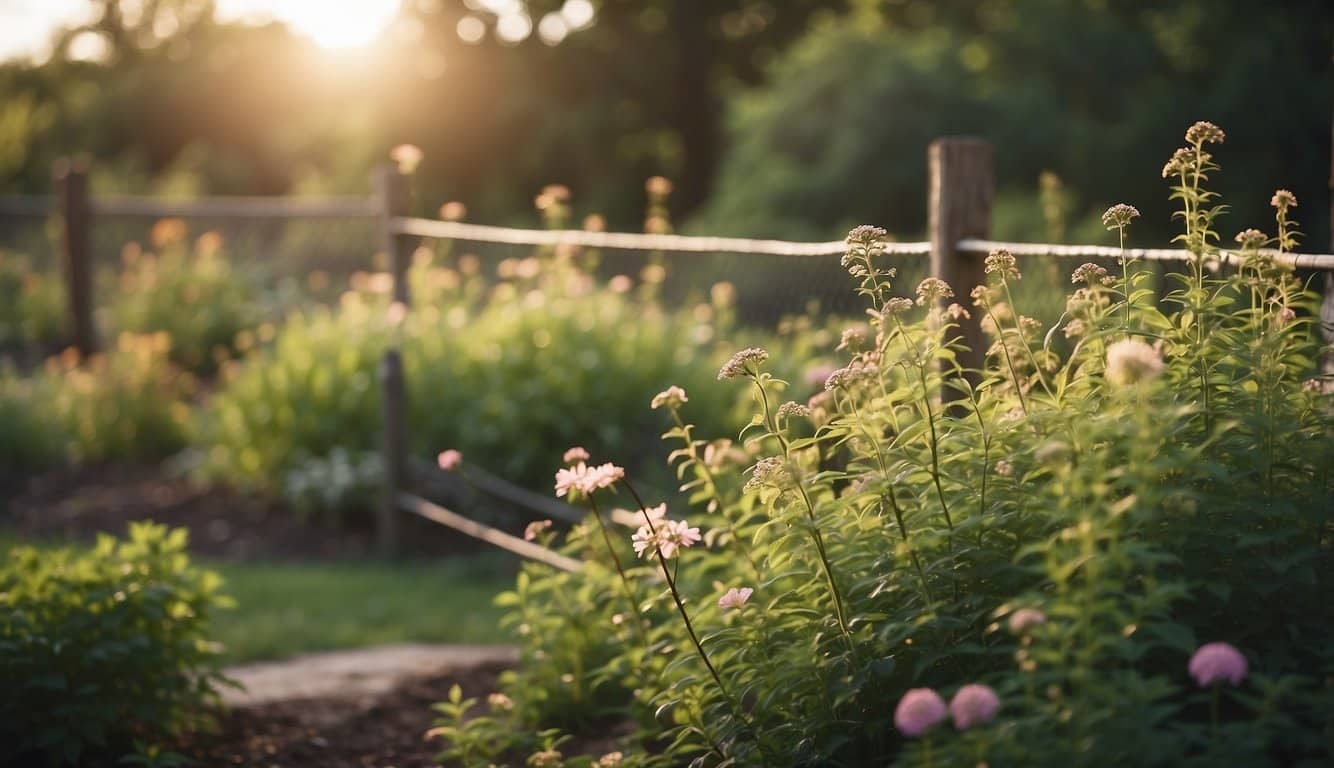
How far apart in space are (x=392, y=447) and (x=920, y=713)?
539 cm

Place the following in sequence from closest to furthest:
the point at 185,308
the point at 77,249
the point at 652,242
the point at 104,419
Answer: the point at 652,242
the point at 104,419
the point at 185,308
the point at 77,249

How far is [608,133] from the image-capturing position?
28.2 meters

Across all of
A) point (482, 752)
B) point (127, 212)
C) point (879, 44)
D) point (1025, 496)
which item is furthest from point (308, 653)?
point (879, 44)

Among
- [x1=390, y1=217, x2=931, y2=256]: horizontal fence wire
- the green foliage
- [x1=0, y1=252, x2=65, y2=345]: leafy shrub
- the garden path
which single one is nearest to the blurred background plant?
the green foliage

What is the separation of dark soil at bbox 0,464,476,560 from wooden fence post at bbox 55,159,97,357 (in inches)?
136

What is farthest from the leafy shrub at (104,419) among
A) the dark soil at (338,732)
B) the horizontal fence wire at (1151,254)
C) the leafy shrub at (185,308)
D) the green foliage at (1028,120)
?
the green foliage at (1028,120)

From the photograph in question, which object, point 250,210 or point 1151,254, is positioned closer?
point 1151,254

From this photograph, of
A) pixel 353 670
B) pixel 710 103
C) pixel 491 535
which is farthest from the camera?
pixel 710 103

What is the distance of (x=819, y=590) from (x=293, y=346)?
19.2 feet

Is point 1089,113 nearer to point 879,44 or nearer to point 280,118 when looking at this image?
point 879,44

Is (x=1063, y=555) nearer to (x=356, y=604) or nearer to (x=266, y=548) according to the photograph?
(x=356, y=604)

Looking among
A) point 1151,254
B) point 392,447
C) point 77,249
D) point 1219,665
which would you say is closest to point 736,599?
point 1219,665

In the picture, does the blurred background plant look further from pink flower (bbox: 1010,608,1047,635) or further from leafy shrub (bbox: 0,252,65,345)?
pink flower (bbox: 1010,608,1047,635)

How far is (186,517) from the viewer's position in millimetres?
8148
